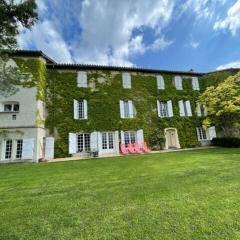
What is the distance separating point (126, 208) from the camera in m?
3.95

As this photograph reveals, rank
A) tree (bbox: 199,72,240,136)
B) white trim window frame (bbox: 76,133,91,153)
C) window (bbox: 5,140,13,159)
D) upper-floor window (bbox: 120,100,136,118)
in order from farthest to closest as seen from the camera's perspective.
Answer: upper-floor window (bbox: 120,100,136,118) < tree (bbox: 199,72,240,136) < white trim window frame (bbox: 76,133,91,153) < window (bbox: 5,140,13,159)

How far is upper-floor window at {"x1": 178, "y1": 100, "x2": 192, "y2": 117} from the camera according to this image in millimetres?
18922

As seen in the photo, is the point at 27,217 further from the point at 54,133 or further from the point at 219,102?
the point at 219,102

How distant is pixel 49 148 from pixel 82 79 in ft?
21.8

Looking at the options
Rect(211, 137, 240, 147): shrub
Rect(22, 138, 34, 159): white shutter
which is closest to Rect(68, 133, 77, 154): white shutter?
Rect(22, 138, 34, 159): white shutter

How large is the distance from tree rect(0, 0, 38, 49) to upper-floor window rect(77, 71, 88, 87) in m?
8.42

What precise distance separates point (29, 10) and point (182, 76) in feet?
51.6

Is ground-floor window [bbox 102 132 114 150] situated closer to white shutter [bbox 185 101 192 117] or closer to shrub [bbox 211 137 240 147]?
white shutter [bbox 185 101 192 117]

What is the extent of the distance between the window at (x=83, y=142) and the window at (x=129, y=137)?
3301 mm

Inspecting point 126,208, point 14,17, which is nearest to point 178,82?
point 14,17

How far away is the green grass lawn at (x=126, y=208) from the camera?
3061 mm

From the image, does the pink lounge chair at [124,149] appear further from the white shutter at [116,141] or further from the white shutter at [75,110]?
the white shutter at [75,110]

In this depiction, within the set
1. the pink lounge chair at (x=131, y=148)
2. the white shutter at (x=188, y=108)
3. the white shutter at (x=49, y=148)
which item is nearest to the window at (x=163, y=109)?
the white shutter at (x=188, y=108)

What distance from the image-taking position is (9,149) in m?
13.2
